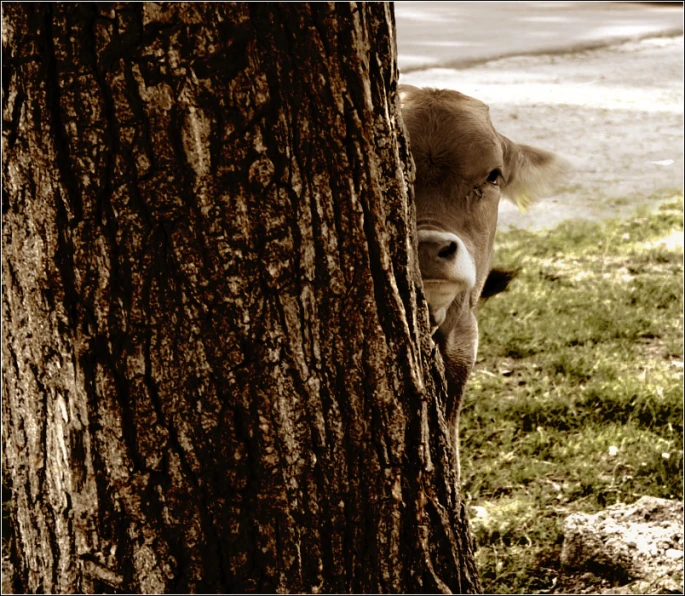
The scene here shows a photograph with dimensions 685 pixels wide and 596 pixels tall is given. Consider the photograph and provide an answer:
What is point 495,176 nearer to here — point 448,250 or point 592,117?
point 448,250

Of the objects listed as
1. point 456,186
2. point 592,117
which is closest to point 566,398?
point 456,186

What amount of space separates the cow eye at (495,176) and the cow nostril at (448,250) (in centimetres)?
77

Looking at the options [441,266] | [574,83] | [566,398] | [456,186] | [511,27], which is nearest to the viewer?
[441,266]

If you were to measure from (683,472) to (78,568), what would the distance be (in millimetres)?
3124

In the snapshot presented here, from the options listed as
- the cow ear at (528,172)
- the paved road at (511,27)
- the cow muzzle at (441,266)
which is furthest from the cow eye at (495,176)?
the paved road at (511,27)

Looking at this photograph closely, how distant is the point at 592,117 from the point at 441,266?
8277mm

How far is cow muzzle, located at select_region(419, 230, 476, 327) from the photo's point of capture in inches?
104

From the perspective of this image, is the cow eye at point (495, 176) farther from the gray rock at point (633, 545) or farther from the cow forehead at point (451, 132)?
the gray rock at point (633, 545)

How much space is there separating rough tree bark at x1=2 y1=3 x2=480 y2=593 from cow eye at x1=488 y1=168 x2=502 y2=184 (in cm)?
169

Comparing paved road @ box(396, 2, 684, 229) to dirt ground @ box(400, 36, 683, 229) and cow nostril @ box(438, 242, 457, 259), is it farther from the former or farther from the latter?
cow nostril @ box(438, 242, 457, 259)

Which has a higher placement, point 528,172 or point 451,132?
point 451,132

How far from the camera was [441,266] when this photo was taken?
8.75 feet

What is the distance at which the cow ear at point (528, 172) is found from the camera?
3781 mm

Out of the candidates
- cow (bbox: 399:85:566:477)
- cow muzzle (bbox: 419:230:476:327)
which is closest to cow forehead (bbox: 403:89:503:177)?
cow (bbox: 399:85:566:477)
